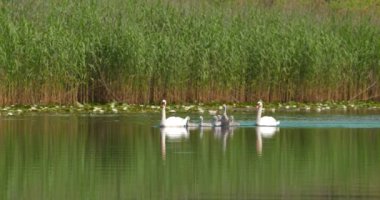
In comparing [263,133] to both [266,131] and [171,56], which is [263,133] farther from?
[171,56]

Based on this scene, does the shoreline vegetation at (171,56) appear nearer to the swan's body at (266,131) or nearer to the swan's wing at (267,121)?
the swan's wing at (267,121)

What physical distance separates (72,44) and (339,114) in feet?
22.1

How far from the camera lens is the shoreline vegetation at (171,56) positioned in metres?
32.7

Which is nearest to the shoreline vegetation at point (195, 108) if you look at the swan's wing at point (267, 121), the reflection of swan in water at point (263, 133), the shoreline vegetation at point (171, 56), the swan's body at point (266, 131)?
the shoreline vegetation at point (171, 56)

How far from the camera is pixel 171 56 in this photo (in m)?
33.9

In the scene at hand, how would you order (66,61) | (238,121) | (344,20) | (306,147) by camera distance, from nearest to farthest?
(306,147), (238,121), (66,61), (344,20)

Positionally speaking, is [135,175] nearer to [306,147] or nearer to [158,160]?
[158,160]

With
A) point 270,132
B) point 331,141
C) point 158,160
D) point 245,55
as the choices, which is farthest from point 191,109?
point 158,160

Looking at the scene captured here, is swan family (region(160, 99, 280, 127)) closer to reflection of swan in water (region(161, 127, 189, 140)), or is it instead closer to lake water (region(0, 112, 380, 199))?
reflection of swan in water (region(161, 127, 189, 140))

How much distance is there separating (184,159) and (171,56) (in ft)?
43.0

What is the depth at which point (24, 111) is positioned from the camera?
103 ft

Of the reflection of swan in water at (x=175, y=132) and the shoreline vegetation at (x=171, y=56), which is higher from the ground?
the shoreline vegetation at (x=171, y=56)

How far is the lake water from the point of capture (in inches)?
674

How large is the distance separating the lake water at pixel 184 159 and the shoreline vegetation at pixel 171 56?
2.42 metres
